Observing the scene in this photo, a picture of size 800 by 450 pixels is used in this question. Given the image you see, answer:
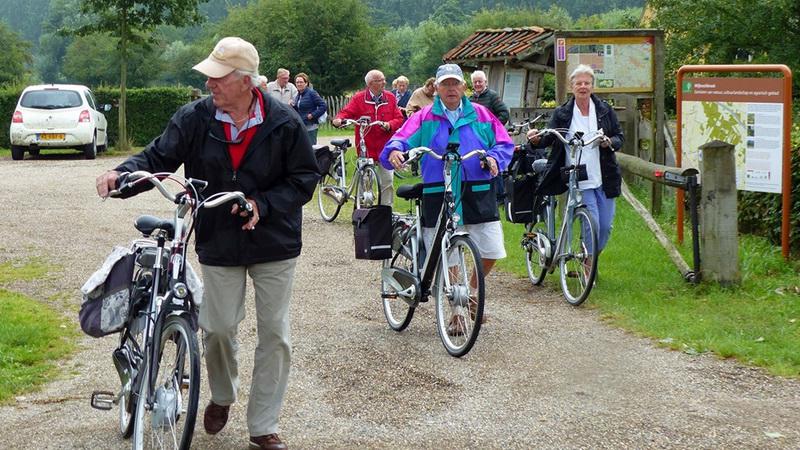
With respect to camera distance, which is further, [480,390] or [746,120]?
[746,120]

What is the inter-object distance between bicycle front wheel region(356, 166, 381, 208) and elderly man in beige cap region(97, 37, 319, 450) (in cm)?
907

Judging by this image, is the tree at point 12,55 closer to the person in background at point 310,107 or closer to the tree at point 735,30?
the tree at point 735,30

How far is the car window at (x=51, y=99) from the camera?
27469 mm

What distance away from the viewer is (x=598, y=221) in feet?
32.1

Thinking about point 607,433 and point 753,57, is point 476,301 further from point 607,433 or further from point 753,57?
point 753,57

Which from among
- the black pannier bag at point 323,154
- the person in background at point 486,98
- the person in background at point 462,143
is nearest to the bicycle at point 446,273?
the person in background at point 462,143

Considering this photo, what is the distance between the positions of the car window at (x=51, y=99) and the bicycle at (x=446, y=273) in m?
20.7

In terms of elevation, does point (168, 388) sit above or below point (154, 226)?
Result: below

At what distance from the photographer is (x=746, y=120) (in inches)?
416

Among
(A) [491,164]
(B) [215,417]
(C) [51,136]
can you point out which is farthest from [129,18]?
(B) [215,417]

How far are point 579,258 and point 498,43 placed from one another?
1687cm

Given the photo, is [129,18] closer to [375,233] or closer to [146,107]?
[146,107]

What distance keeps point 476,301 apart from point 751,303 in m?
2.68

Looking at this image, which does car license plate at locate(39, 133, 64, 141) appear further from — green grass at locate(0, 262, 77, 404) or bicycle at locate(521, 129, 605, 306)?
bicycle at locate(521, 129, 605, 306)
